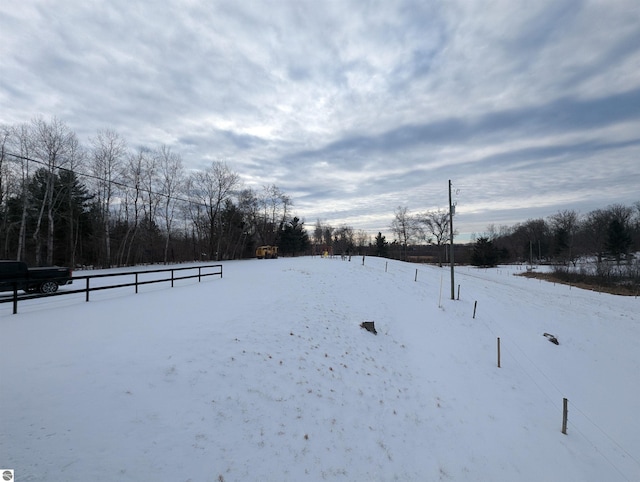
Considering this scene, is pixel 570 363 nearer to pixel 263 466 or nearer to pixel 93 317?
pixel 263 466

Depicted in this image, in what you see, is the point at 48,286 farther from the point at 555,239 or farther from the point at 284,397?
the point at 555,239

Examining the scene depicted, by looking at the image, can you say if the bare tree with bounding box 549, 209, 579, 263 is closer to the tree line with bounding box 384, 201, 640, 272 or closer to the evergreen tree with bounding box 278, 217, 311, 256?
the tree line with bounding box 384, 201, 640, 272

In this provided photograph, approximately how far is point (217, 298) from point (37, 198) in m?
28.4

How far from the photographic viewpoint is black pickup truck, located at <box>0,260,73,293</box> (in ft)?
37.2

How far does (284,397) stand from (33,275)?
43.4 ft

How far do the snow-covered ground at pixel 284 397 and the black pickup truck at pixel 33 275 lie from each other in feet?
9.82

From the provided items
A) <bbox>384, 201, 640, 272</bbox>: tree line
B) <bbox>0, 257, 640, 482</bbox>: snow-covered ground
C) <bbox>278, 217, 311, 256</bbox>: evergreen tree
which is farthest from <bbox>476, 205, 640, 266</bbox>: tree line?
<bbox>0, 257, 640, 482</bbox>: snow-covered ground

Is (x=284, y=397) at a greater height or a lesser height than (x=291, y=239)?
lesser

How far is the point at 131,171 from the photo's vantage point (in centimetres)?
3238

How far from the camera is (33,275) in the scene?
1216cm

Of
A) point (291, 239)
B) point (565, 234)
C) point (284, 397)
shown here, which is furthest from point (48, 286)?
point (565, 234)

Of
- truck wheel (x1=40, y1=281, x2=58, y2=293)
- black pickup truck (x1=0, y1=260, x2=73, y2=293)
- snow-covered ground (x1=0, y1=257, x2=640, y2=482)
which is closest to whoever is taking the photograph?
snow-covered ground (x1=0, y1=257, x2=640, y2=482)

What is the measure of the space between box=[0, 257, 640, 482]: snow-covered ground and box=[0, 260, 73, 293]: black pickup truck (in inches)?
118

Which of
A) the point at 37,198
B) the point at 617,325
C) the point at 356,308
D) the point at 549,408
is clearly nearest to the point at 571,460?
the point at 549,408
